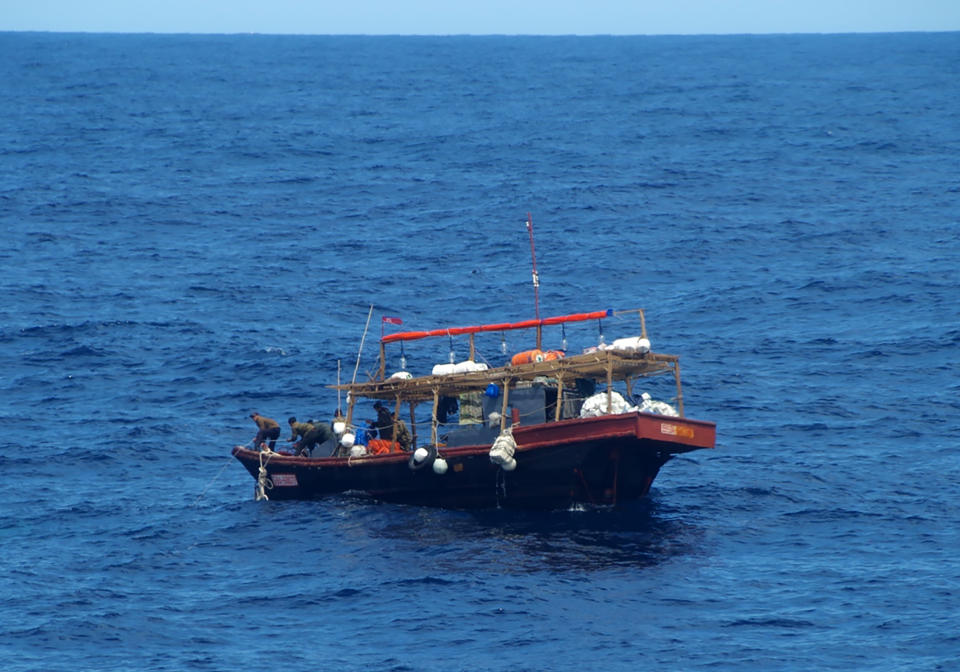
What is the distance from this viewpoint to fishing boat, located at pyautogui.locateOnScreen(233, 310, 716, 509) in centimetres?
3275

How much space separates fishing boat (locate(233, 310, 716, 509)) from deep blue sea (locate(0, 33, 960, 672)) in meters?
0.66

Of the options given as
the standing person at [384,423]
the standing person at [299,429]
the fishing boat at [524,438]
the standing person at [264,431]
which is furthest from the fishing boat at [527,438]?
the standing person at [264,431]

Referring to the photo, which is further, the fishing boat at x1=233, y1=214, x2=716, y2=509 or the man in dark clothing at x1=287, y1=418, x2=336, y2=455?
the man in dark clothing at x1=287, y1=418, x2=336, y2=455

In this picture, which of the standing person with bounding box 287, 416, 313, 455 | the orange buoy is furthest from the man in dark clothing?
the orange buoy

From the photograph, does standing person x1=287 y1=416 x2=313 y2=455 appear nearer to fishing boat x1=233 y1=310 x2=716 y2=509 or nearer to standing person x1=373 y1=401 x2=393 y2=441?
fishing boat x1=233 y1=310 x2=716 y2=509

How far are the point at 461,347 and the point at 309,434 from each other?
1354 cm

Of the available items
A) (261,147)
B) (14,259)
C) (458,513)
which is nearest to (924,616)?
(458,513)

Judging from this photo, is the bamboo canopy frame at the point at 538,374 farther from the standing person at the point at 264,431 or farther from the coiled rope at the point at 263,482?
the coiled rope at the point at 263,482

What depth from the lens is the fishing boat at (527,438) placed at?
3275 centimetres

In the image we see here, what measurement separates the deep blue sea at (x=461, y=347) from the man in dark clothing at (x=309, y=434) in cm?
183

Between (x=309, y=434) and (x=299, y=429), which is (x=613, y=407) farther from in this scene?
(x=299, y=429)

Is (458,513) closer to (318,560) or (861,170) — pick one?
(318,560)

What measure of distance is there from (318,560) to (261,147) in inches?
2588

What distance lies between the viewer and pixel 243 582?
31172 mm
